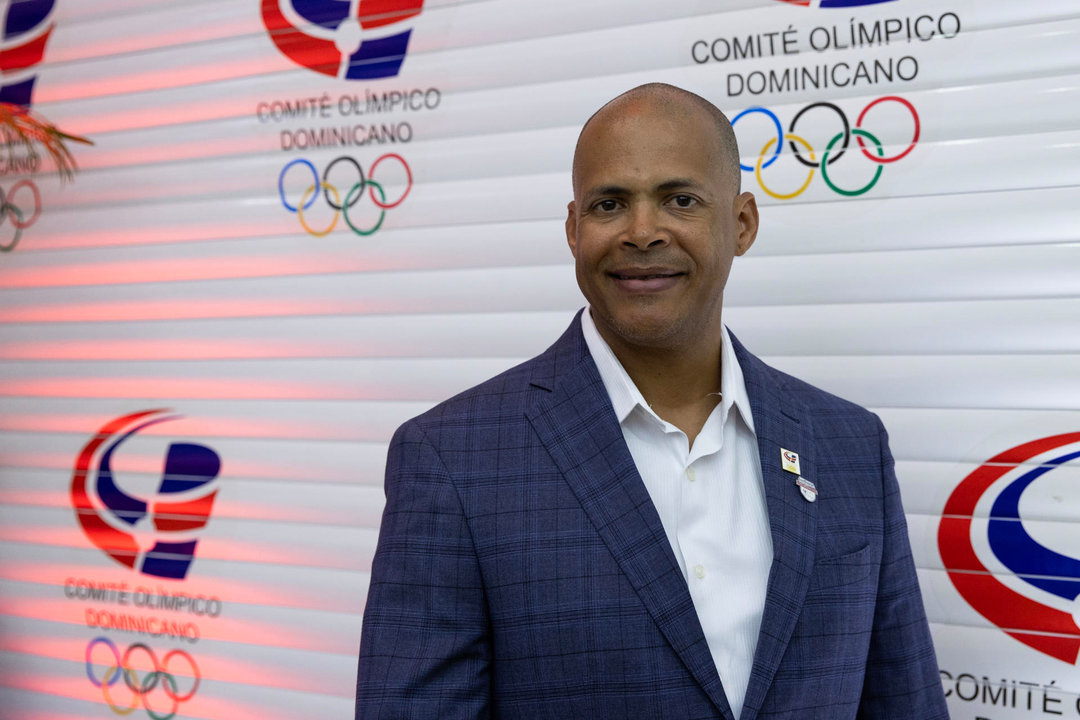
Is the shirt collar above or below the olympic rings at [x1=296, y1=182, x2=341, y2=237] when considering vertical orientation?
below

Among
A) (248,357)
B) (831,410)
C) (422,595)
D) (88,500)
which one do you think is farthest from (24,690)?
(831,410)

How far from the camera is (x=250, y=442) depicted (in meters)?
3.48

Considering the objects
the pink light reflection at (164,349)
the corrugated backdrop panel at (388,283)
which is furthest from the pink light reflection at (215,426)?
the pink light reflection at (164,349)

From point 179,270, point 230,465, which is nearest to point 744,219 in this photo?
point 230,465

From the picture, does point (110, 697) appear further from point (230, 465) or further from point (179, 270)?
point (179, 270)

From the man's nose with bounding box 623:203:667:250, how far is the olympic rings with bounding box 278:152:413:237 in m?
1.41

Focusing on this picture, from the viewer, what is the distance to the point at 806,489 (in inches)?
81.9

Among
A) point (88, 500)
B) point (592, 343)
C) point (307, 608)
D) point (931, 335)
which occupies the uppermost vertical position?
point (931, 335)

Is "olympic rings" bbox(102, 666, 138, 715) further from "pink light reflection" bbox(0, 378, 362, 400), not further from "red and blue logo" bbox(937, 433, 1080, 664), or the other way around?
"red and blue logo" bbox(937, 433, 1080, 664)

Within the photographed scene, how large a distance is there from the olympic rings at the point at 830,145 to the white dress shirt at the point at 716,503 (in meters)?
0.84

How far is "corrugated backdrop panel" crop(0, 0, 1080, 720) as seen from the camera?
2.59 metres

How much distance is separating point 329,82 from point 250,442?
1257mm

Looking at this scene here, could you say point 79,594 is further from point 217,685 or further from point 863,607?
point 863,607

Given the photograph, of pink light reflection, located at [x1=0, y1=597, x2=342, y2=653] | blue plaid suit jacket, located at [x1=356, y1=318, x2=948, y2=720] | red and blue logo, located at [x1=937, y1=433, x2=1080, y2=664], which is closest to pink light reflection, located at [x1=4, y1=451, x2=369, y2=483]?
pink light reflection, located at [x1=0, y1=597, x2=342, y2=653]
